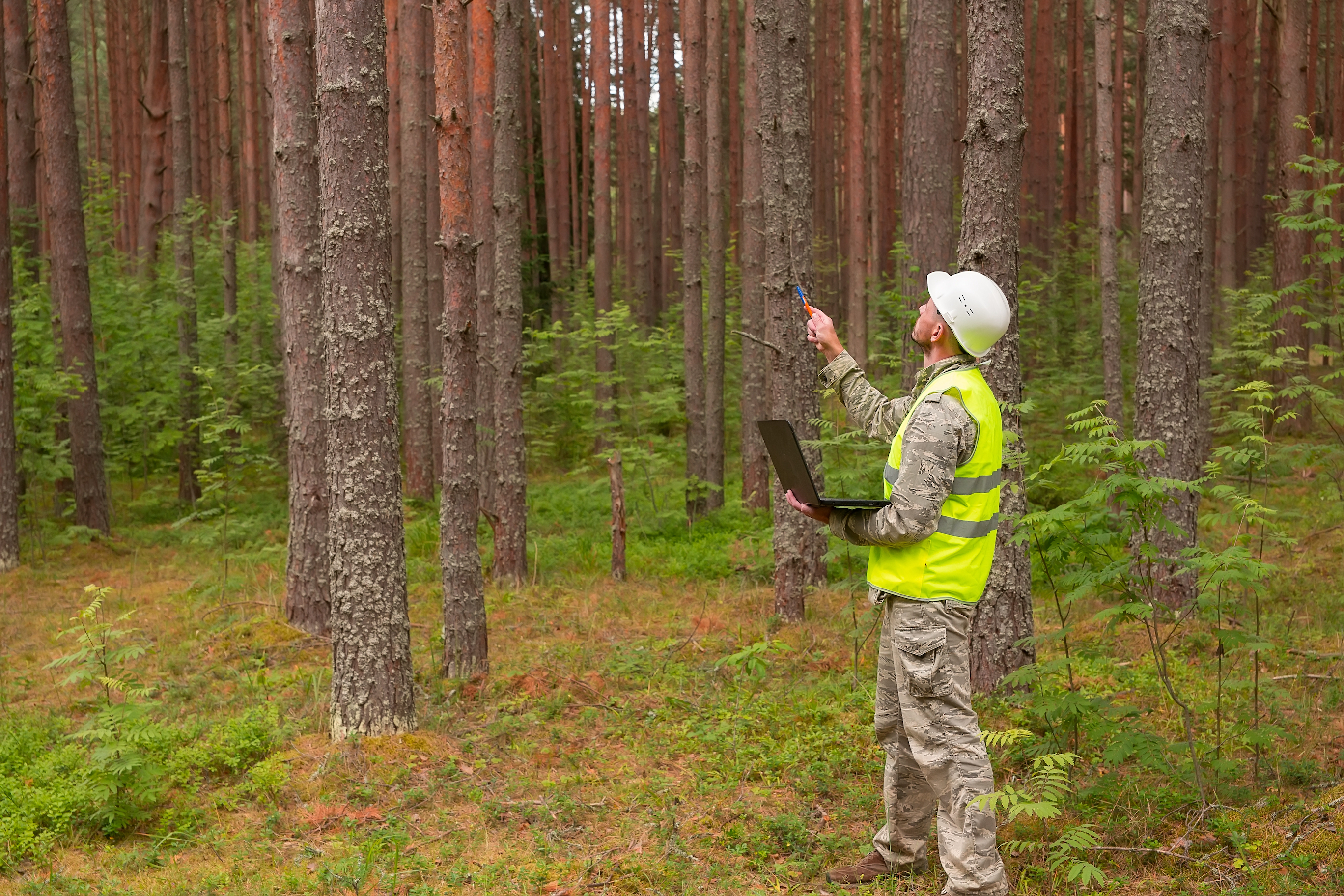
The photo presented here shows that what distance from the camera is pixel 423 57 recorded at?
1319 centimetres

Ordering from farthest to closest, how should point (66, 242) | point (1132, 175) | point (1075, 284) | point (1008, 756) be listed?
1. point (1132, 175)
2. point (1075, 284)
3. point (66, 242)
4. point (1008, 756)

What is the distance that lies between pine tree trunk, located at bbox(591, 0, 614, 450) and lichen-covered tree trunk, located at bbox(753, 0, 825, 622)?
6.15m

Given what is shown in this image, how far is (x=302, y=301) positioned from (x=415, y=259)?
233 inches

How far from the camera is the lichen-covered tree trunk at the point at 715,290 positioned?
1414 cm

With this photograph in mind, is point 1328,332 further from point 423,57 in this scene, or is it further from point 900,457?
point 900,457

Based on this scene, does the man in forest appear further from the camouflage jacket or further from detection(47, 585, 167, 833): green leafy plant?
detection(47, 585, 167, 833): green leafy plant

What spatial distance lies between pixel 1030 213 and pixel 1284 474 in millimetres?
9486

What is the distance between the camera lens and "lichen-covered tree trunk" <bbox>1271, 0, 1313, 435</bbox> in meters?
14.0

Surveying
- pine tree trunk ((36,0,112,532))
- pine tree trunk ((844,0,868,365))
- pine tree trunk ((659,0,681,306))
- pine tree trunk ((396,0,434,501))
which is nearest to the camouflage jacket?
pine tree trunk ((396,0,434,501))

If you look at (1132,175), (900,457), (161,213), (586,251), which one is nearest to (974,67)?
(900,457)

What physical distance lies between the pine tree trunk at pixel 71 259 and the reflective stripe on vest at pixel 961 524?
1182cm

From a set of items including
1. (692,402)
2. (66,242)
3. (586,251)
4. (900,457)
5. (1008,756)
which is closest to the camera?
(900,457)

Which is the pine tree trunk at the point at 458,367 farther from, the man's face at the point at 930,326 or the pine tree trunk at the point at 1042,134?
the pine tree trunk at the point at 1042,134

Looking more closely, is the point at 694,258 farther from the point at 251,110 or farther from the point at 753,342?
the point at 251,110
